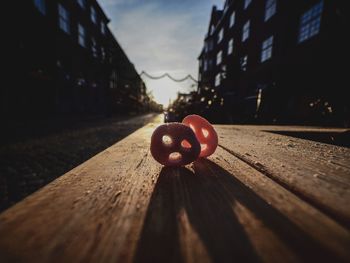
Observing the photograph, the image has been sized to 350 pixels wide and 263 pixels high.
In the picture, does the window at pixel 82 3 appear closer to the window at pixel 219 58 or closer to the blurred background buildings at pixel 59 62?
the blurred background buildings at pixel 59 62

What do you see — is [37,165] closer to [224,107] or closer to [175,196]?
[175,196]

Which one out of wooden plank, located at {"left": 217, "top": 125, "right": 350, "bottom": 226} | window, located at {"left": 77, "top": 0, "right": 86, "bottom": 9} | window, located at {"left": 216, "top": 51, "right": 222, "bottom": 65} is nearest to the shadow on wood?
wooden plank, located at {"left": 217, "top": 125, "right": 350, "bottom": 226}

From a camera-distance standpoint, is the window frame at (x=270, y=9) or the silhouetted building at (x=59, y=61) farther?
the window frame at (x=270, y=9)

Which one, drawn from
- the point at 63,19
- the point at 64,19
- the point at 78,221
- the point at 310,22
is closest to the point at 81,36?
the point at 64,19

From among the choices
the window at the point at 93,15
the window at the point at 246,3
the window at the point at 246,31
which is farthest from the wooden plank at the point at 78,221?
the window at the point at 93,15

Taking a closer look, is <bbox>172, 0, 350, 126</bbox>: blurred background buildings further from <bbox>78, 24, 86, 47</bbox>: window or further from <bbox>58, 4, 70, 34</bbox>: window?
<bbox>78, 24, 86, 47</bbox>: window
